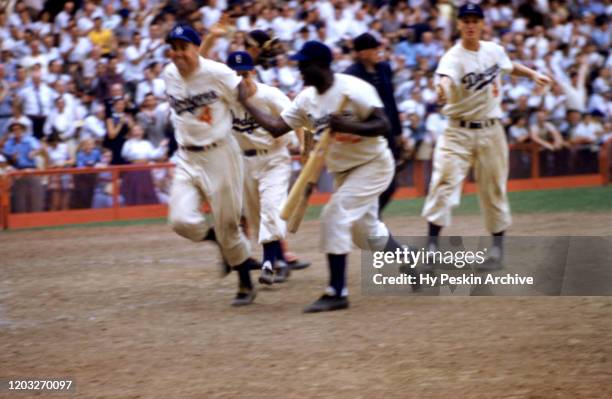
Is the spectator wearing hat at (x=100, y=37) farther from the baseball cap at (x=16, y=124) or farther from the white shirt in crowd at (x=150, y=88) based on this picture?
the baseball cap at (x=16, y=124)

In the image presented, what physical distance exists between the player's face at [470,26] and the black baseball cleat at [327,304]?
2.64m

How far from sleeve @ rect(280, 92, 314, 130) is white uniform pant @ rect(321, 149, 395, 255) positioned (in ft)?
1.69

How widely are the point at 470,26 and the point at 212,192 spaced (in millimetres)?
2654

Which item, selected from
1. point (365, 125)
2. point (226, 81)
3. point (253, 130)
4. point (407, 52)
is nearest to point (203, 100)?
point (226, 81)

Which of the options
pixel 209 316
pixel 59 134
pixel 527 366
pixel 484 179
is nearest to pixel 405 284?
pixel 484 179

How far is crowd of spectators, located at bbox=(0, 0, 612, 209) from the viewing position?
16188mm

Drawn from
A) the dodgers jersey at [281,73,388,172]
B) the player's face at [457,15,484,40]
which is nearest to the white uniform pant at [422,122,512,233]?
the player's face at [457,15,484,40]

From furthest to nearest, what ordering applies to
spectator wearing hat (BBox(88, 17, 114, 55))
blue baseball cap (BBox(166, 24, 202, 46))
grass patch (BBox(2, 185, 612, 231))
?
spectator wearing hat (BBox(88, 17, 114, 55))
grass patch (BBox(2, 185, 612, 231))
blue baseball cap (BBox(166, 24, 202, 46))

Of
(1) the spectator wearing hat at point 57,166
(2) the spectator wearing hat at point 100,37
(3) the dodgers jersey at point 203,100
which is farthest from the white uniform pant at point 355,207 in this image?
(2) the spectator wearing hat at point 100,37

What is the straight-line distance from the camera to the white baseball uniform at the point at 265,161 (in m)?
9.41

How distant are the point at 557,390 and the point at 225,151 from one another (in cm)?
356

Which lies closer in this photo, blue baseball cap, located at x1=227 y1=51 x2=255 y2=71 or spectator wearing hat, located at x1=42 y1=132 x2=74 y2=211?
blue baseball cap, located at x1=227 y1=51 x2=255 y2=71

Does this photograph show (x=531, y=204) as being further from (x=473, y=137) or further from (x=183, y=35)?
(x=183, y=35)

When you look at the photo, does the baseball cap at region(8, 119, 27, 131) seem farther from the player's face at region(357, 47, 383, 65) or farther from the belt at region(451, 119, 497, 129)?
the belt at region(451, 119, 497, 129)
